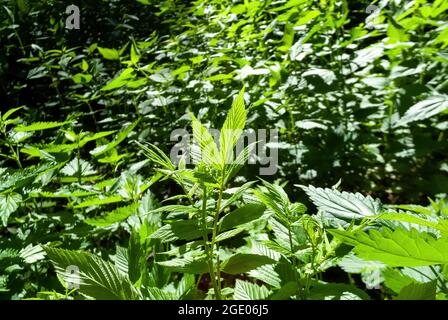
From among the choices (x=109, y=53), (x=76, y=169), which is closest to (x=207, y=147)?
(x=76, y=169)

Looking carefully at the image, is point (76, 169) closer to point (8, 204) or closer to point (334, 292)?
point (8, 204)

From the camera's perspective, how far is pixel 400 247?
0.44m

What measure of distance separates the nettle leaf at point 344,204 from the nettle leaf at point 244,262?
135 mm

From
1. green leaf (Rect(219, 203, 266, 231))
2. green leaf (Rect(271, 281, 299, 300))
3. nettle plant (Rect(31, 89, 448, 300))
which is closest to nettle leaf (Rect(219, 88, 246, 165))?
nettle plant (Rect(31, 89, 448, 300))

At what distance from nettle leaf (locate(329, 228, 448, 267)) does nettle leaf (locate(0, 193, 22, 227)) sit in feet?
2.62

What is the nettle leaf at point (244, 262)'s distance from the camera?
26.0 inches

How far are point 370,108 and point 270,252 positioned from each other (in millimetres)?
1431

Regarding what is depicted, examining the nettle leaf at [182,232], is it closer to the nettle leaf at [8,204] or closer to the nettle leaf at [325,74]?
the nettle leaf at [8,204]

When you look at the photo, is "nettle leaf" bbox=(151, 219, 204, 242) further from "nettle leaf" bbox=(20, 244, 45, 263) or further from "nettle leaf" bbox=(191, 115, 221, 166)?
"nettle leaf" bbox=(20, 244, 45, 263)

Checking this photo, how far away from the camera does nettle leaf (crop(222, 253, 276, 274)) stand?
66 cm

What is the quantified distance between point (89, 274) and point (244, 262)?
257 mm

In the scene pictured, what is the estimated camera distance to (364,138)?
2.00 m

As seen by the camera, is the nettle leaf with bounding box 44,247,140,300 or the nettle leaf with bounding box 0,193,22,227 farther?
the nettle leaf with bounding box 0,193,22,227

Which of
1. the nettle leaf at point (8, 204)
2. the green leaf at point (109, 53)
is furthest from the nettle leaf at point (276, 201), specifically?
the green leaf at point (109, 53)
